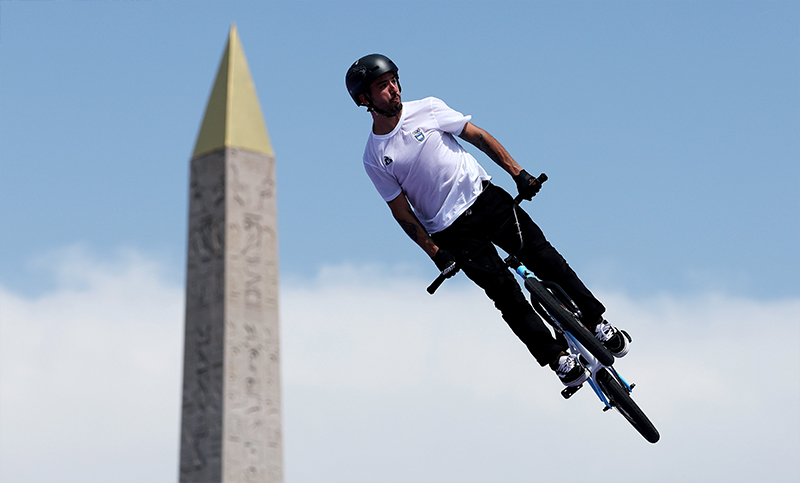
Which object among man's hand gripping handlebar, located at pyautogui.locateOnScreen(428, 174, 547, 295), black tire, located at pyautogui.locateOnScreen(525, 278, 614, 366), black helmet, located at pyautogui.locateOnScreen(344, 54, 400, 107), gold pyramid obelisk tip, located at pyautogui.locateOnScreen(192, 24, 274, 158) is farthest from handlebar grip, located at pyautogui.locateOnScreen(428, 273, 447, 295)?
gold pyramid obelisk tip, located at pyautogui.locateOnScreen(192, 24, 274, 158)

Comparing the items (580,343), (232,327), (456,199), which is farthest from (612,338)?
(232,327)

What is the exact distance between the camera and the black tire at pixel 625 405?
16016 millimetres

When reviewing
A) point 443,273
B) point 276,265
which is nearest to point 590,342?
point 443,273

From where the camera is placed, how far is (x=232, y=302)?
36.4 feet

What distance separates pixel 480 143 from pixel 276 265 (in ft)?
15.7

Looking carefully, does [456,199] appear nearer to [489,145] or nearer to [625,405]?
[489,145]

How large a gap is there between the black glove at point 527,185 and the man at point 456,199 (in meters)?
0.01

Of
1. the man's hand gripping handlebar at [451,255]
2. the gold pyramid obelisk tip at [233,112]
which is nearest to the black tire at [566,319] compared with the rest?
the man's hand gripping handlebar at [451,255]

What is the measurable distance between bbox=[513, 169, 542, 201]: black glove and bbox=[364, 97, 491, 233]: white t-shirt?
43 centimetres

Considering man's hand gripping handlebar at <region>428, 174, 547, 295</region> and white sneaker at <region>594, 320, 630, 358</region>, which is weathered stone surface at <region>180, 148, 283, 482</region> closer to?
man's hand gripping handlebar at <region>428, 174, 547, 295</region>

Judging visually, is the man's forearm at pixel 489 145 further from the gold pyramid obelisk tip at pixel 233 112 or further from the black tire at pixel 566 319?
the gold pyramid obelisk tip at pixel 233 112

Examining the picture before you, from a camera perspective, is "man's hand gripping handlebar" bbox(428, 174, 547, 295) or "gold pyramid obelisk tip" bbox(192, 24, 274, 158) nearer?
"gold pyramid obelisk tip" bbox(192, 24, 274, 158)

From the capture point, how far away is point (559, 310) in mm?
15758

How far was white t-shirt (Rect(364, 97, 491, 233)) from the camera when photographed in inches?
601
